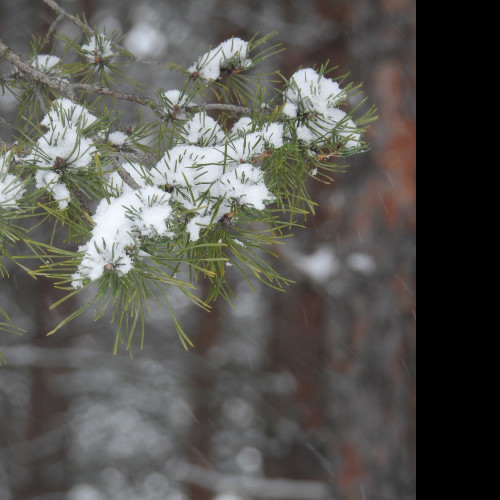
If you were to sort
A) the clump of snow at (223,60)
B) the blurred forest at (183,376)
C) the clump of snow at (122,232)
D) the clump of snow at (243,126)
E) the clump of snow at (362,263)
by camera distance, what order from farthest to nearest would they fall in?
the blurred forest at (183,376) → the clump of snow at (362,263) → the clump of snow at (223,60) → the clump of snow at (243,126) → the clump of snow at (122,232)

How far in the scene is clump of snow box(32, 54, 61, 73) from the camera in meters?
0.78

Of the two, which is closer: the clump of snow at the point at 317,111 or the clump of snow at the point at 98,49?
the clump of snow at the point at 317,111

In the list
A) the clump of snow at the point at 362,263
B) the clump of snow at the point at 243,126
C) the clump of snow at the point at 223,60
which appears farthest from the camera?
the clump of snow at the point at 362,263

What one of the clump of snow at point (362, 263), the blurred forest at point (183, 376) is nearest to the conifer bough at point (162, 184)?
the clump of snow at point (362, 263)

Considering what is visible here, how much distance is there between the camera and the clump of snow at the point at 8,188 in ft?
1.45

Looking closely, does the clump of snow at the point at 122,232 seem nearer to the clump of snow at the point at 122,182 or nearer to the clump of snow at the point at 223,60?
the clump of snow at the point at 122,182

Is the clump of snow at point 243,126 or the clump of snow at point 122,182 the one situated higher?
the clump of snow at point 243,126

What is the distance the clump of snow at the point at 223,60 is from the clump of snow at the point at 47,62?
0.73 ft

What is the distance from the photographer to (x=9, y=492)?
93.4 inches

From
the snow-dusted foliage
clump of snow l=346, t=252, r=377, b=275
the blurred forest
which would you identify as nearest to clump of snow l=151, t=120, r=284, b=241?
the snow-dusted foliage

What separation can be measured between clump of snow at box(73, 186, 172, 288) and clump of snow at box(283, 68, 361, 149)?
23 cm

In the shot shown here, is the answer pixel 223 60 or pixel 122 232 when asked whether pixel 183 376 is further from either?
pixel 122 232

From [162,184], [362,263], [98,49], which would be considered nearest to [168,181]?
[162,184]
